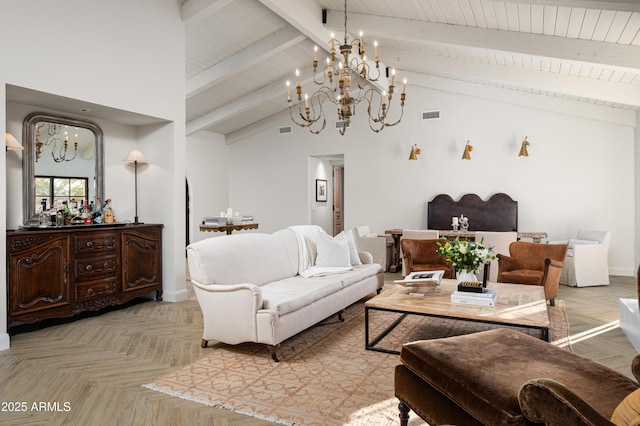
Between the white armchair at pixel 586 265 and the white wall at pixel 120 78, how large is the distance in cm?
534

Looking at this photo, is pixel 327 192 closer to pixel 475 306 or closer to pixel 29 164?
pixel 29 164

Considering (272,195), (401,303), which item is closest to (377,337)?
(401,303)

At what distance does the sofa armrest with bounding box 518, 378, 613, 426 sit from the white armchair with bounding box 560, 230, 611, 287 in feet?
17.9

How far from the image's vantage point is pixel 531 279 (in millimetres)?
4793

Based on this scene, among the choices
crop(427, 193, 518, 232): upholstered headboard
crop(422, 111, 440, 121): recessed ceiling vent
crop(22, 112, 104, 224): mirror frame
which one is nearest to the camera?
crop(22, 112, 104, 224): mirror frame

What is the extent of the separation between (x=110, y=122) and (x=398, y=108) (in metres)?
5.25

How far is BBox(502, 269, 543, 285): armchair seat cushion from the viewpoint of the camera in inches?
188

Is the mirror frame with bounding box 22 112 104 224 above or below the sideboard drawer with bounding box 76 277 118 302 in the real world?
above

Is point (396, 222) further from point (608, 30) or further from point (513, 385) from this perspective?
point (513, 385)

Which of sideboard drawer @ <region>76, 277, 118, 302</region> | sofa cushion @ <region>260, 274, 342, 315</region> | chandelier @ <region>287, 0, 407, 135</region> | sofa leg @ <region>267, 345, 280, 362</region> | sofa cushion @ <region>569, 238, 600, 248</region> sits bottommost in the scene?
sofa leg @ <region>267, 345, 280, 362</region>

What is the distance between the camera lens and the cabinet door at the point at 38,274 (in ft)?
12.5

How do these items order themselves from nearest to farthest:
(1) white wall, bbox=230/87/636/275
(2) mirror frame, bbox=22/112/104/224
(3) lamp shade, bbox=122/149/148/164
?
(2) mirror frame, bbox=22/112/104/224
(3) lamp shade, bbox=122/149/148/164
(1) white wall, bbox=230/87/636/275

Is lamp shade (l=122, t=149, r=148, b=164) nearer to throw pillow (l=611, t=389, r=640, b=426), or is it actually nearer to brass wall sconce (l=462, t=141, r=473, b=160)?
throw pillow (l=611, t=389, r=640, b=426)

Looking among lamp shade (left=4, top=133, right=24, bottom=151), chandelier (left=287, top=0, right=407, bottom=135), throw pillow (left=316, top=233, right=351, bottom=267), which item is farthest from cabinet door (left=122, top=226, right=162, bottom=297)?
chandelier (left=287, top=0, right=407, bottom=135)
